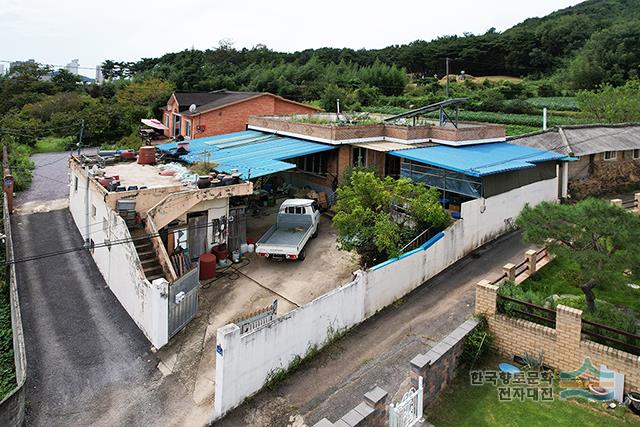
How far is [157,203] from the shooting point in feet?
55.4

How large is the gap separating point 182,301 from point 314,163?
42.9 feet

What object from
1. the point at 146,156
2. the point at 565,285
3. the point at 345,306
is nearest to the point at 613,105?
the point at 565,285

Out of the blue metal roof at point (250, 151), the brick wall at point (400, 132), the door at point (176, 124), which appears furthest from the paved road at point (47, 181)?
the brick wall at point (400, 132)

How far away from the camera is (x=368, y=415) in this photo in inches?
323

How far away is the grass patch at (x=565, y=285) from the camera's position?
43.8 feet

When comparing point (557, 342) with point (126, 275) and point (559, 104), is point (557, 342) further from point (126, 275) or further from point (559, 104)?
point (559, 104)


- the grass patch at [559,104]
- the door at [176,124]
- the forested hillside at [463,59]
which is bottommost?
the door at [176,124]

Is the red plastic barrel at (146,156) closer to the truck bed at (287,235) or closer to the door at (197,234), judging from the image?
the door at (197,234)

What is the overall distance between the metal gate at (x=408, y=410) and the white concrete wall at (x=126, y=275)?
23.2 ft

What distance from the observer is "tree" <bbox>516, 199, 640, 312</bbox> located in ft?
33.6

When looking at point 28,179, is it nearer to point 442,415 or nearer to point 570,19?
point 442,415

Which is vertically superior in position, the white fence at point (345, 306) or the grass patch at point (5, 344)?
the white fence at point (345, 306)

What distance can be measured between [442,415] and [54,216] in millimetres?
21987

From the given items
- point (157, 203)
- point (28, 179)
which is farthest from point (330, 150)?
point (28, 179)
